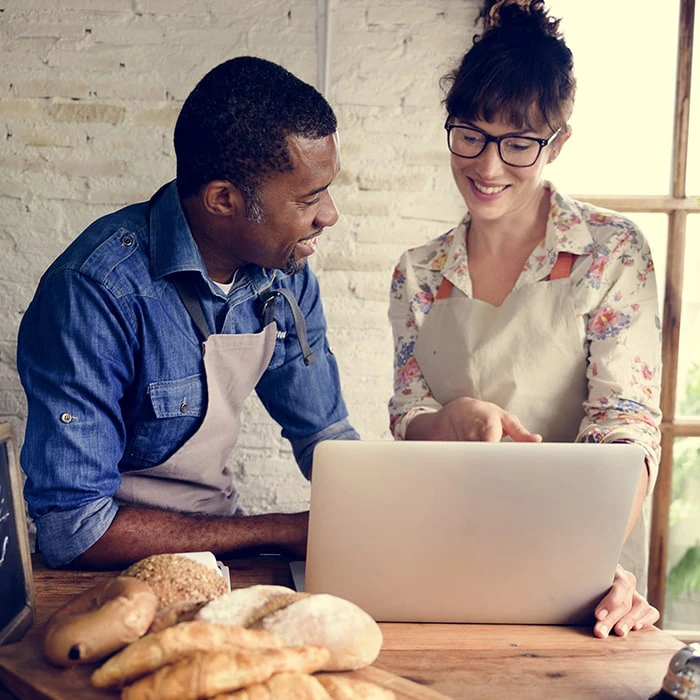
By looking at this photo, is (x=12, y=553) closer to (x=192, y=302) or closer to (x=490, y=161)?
(x=192, y=302)

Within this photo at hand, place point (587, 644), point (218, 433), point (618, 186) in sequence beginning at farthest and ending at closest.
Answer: point (618, 186), point (218, 433), point (587, 644)

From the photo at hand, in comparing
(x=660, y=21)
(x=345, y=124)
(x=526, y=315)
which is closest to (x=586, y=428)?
(x=526, y=315)

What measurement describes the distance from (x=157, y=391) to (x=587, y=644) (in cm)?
79

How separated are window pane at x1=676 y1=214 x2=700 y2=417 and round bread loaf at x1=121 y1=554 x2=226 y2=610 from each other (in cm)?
204

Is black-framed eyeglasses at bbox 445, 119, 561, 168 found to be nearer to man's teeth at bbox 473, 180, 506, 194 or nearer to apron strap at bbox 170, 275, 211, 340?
man's teeth at bbox 473, 180, 506, 194

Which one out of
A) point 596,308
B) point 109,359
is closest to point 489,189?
point 596,308

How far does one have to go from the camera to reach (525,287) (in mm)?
1720

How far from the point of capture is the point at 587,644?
1.04 m

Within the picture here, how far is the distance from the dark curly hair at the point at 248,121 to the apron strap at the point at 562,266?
20.7 inches

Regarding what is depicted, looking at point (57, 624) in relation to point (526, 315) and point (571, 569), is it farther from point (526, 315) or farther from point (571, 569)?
point (526, 315)

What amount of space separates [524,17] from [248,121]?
62 cm

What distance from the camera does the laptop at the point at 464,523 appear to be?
39.0 inches

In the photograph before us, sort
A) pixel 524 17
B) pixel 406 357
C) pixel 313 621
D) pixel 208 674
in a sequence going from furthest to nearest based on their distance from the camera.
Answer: pixel 406 357 → pixel 524 17 → pixel 313 621 → pixel 208 674

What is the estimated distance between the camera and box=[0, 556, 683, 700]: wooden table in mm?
918
